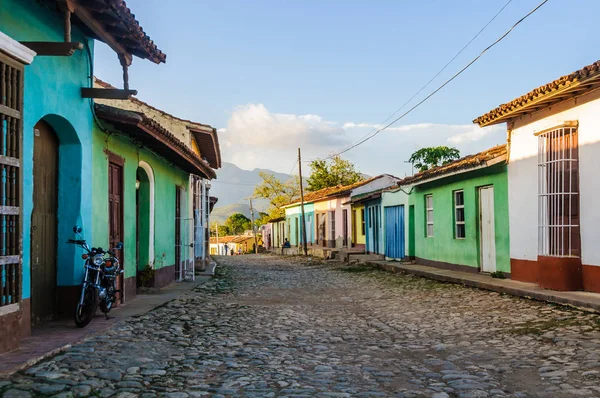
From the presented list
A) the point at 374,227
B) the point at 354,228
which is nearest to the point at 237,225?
the point at 354,228

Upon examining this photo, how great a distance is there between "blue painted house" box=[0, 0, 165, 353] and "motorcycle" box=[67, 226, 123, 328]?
13.1 inches

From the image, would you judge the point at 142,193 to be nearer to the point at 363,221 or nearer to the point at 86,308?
the point at 86,308

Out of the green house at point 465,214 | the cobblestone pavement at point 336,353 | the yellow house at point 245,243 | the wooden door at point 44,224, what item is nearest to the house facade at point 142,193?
the wooden door at point 44,224

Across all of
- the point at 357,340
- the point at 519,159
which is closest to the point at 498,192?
the point at 519,159

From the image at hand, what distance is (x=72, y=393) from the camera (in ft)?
14.1

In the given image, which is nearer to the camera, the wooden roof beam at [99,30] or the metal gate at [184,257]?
the wooden roof beam at [99,30]

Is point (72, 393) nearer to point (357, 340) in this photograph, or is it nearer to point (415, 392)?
point (415, 392)

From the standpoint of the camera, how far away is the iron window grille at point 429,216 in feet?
58.3

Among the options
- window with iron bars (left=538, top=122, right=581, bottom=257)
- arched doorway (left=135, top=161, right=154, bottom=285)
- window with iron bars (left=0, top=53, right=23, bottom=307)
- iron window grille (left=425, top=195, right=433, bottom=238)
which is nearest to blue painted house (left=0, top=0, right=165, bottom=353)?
window with iron bars (left=0, top=53, right=23, bottom=307)

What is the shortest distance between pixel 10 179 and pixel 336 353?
11.3ft

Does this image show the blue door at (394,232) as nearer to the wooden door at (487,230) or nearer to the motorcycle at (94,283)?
the wooden door at (487,230)

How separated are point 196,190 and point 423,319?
12307 millimetres

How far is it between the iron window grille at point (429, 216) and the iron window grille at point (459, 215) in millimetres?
2098

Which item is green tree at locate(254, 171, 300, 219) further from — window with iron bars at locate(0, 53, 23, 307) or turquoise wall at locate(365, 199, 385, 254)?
window with iron bars at locate(0, 53, 23, 307)
